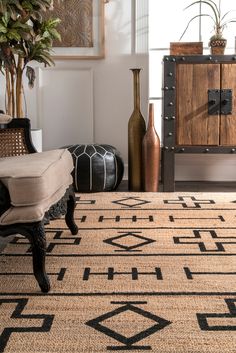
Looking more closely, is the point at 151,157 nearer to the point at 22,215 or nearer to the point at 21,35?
the point at 21,35

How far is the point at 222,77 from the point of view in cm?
331

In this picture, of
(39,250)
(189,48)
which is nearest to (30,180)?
(39,250)

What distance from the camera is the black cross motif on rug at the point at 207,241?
2.13 m

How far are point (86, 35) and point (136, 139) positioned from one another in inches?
34.7

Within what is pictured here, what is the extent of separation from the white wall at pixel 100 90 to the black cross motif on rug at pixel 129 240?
5.26 ft

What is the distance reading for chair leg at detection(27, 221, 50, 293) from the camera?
164 centimetres

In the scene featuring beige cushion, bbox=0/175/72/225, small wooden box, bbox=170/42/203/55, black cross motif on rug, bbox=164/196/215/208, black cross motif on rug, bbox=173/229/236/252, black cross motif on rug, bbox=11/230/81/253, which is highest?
small wooden box, bbox=170/42/203/55

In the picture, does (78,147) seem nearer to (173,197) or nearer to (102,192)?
(102,192)

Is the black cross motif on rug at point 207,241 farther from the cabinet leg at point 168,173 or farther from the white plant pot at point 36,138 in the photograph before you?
the white plant pot at point 36,138

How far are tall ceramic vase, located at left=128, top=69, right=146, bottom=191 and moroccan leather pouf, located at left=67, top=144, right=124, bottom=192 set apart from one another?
4.7 inches

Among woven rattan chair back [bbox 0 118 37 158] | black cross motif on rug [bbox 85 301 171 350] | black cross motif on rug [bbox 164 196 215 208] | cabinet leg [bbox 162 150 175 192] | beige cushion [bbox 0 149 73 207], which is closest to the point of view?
black cross motif on rug [bbox 85 301 171 350]

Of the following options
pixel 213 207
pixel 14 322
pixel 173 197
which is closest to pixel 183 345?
pixel 14 322

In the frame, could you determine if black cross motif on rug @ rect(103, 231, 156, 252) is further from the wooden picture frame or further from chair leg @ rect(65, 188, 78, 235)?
the wooden picture frame

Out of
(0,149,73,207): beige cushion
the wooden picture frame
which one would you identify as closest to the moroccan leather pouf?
the wooden picture frame
